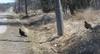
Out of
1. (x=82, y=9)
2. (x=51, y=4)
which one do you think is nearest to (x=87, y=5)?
(x=82, y=9)

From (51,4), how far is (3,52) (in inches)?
776

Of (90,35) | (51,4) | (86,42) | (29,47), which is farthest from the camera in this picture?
(51,4)

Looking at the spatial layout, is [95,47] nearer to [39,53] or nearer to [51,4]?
[39,53]

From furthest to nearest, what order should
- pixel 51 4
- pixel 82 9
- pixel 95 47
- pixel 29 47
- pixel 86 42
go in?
pixel 51 4, pixel 82 9, pixel 29 47, pixel 86 42, pixel 95 47

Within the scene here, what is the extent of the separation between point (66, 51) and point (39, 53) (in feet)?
3.64

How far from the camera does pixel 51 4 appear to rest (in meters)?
32.6

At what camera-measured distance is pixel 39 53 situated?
12656 mm

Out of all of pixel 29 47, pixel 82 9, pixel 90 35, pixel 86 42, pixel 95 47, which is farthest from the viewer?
pixel 82 9

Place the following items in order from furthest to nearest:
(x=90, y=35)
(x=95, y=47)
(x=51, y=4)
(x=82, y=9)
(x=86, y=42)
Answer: (x=51, y=4)
(x=82, y=9)
(x=90, y=35)
(x=86, y=42)
(x=95, y=47)

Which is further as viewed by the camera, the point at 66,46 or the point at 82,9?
the point at 82,9

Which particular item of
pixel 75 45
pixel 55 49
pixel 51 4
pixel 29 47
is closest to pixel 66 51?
pixel 75 45

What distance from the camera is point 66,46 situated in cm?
1316

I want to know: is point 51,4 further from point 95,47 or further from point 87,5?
point 95,47

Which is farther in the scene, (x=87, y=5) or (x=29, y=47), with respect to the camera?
(x=87, y=5)
